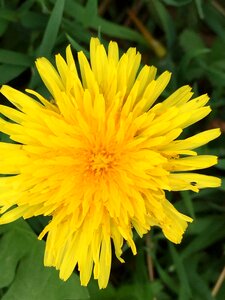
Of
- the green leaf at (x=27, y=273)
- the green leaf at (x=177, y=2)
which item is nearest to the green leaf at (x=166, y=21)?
the green leaf at (x=177, y=2)

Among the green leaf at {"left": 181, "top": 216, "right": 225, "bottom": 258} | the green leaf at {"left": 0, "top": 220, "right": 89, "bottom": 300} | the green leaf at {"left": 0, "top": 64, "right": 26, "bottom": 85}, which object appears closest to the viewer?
the green leaf at {"left": 0, "top": 220, "right": 89, "bottom": 300}

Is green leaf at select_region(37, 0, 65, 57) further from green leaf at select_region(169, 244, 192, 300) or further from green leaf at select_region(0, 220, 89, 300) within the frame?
green leaf at select_region(169, 244, 192, 300)

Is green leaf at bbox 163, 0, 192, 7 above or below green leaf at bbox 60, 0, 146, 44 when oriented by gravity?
below

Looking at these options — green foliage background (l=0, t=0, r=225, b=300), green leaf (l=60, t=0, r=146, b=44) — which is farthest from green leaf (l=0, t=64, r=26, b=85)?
green leaf (l=60, t=0, r=146, b=44)

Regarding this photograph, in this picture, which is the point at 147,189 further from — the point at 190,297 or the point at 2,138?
the point at 190,297

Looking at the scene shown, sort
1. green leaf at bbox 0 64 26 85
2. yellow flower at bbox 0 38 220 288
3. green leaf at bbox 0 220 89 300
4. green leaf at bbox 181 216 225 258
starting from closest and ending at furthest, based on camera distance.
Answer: yellow flower at bbox 0 38 220 288
green leaf at bbox 0 220 89 300
green leaf at bbox 0 64 26 85
green leaf at bbox 181 216 225 258

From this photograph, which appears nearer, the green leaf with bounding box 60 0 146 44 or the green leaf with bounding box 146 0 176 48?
the green leaf with bounding box 60 0 146 44

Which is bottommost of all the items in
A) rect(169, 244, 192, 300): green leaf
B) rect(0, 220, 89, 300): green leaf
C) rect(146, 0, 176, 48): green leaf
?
rect(169, 244, 192, 300): green leaf

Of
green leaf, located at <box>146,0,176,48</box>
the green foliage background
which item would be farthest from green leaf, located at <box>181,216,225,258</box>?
green leaf, located at <box>146,0,176,48</box>
